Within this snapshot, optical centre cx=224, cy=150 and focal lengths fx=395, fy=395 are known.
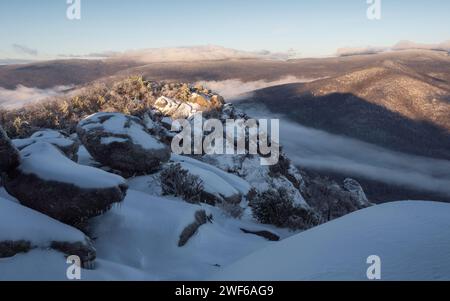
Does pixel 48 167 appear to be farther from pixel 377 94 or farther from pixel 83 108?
pixel 377 94

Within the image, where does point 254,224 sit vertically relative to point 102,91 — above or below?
below

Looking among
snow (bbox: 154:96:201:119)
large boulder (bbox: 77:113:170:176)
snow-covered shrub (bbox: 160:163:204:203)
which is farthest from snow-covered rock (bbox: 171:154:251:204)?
snow (bbox: 154:96:201:119)

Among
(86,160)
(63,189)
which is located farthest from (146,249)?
(86,160)

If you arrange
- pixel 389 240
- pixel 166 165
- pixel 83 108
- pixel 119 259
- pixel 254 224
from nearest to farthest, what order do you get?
pixel 389 240
pixel 119 259
pixel 254 224
pixel 166 165
pixel 83 108

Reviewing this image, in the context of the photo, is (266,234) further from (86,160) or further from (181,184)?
(86,160)

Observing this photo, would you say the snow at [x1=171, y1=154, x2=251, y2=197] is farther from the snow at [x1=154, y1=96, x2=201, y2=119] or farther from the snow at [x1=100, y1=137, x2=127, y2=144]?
the snow at [x1=154, y1=96, x2=201, y2=119]

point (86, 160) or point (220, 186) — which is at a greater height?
point (86, 160)
